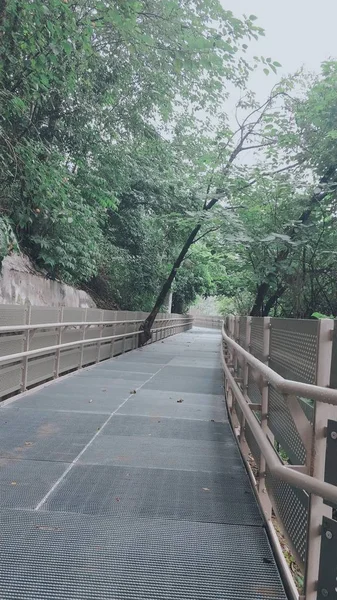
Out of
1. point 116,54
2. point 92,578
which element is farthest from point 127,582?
point 116,54

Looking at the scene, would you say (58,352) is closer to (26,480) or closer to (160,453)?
(160,453)

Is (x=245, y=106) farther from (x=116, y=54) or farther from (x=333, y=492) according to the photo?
(x=333, y=492)

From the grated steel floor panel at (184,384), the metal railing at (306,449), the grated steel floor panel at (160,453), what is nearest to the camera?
the metal railing at (306,449)

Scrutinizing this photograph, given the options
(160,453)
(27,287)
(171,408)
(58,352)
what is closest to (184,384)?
(58,352)

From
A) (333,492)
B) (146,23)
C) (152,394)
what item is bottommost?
(152,394)

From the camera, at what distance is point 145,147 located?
13883 mm

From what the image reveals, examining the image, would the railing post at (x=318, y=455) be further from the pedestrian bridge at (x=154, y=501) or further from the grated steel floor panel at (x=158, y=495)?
the grated steel floor panel at (x=158, y=495)

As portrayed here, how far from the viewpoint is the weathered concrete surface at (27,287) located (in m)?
8.79

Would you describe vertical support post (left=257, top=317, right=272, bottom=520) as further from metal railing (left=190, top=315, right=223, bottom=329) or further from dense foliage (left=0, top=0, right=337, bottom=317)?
metal railing (left=190, top=315, right=223, bottom=329)

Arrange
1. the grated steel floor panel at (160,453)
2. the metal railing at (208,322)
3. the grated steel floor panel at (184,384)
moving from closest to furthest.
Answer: the grated steel floor panel at (160,453) < the grated steel floor panel at (184,384) < the metal railing at (208,322)

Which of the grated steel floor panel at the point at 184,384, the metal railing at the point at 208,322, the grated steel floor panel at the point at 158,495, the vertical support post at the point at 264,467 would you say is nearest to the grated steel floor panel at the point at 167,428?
the grated steel floor panel at the point at 158,495

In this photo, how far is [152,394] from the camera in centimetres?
792

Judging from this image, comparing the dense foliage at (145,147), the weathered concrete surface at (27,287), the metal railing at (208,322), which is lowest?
the metal railing at (208,322)

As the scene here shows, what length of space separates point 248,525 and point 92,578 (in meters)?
1.10
